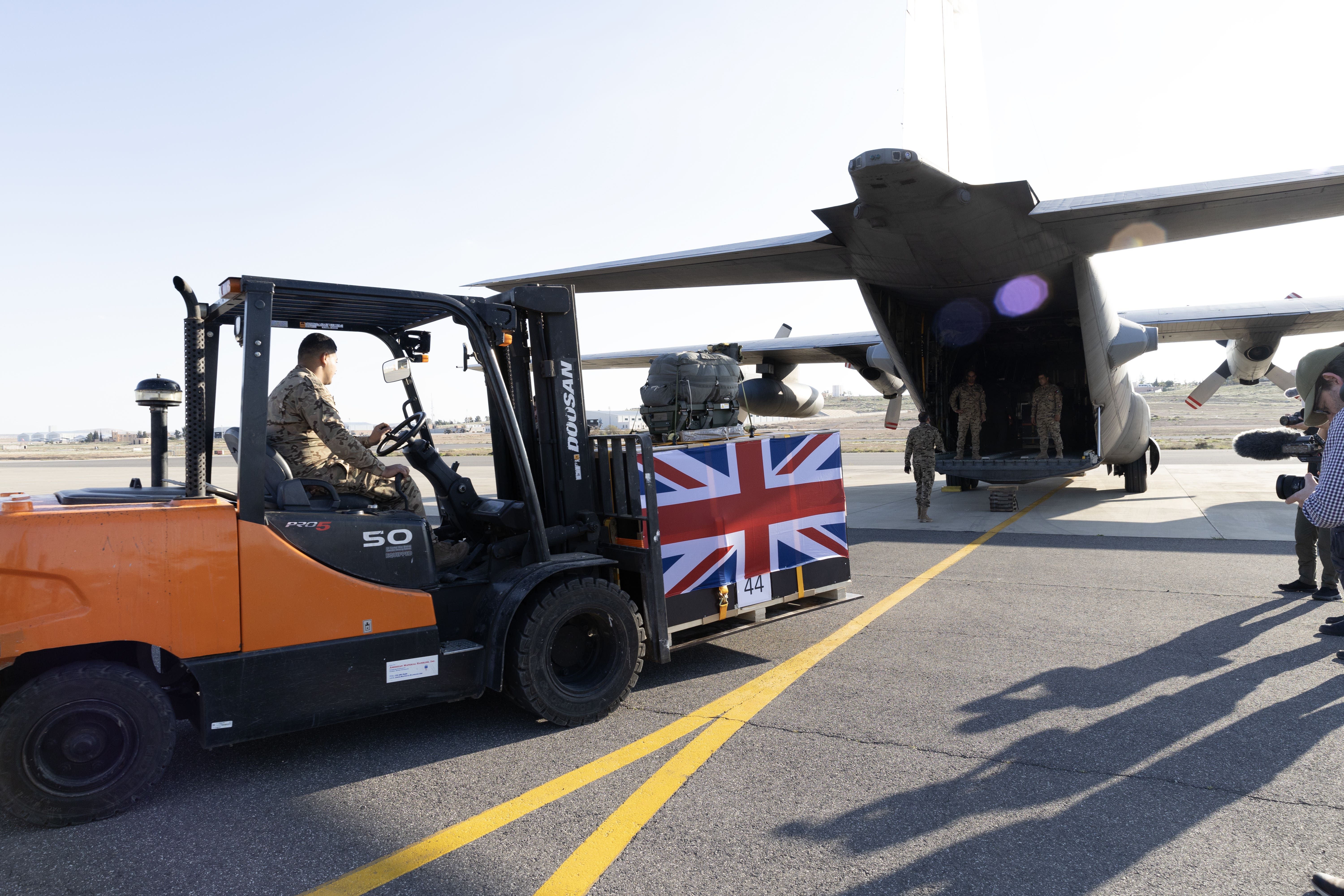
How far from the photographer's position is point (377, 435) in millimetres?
4508

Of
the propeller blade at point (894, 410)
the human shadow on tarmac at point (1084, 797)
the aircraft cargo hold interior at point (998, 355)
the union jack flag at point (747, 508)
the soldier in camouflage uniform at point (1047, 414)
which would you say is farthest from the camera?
the propeller blade at point (894, 410)

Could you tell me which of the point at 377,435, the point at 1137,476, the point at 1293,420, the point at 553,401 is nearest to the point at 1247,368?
the point at 1137,476

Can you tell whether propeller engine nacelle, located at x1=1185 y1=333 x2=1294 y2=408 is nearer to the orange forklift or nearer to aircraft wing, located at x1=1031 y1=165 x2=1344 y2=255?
aircraft wing, located at x1=1031 y1=165 x2=1344 y2=255

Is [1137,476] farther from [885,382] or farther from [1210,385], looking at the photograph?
[885,382]

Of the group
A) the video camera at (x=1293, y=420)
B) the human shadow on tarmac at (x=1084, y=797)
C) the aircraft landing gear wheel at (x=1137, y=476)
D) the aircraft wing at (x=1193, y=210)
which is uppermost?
the aircraft wing at (x=1193, y=210)

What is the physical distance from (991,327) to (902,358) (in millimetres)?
1719

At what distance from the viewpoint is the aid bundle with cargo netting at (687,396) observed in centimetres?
599

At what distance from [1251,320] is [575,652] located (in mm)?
15459

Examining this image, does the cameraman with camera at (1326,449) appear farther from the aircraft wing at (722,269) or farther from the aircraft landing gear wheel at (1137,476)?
the aircraft landing gear wheel at (1137,476)

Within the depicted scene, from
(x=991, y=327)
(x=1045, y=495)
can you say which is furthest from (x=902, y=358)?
(x=1045, y=495)

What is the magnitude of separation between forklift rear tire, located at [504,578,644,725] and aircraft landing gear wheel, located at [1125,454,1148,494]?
1427 centimetres

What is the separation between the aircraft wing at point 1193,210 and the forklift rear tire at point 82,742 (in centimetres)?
937

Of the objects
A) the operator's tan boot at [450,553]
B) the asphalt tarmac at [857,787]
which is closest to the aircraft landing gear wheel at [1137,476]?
the asphalt tarmac at [857,787]

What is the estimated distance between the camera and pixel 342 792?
352 cm
